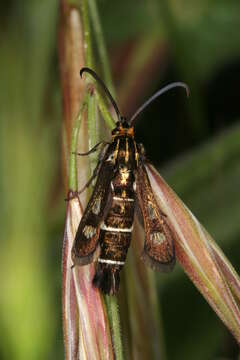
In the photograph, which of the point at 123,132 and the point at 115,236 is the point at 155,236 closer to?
the point at 115,236

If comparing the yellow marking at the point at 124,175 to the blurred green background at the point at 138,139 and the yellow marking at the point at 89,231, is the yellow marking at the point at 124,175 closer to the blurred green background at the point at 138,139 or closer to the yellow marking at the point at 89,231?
the yellow marking at the point at 89,231

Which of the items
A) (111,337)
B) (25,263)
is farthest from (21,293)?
(111,337)

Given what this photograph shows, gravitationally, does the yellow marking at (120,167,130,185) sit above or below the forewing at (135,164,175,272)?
above

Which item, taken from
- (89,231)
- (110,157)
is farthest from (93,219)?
(110,157)

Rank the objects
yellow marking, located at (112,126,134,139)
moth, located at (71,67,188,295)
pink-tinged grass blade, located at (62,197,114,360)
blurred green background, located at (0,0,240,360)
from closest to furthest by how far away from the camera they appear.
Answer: pink-tinged grass blade, located at (62,197,114,360) → moth, located at (71,67,188,295) → yellow marking, located at (112,126,134,139) → blurred green background, located at (0,0,240,360)

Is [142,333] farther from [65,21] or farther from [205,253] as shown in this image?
[65,21]

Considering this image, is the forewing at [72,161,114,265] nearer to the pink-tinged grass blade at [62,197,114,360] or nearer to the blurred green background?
the pink-tinged grass blade at [62,197,114,360]

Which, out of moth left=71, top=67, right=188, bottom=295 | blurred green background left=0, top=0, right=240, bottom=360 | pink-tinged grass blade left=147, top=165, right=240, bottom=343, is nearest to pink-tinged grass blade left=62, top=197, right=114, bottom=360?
moth left=71, top=67, right=188, bottom=295
